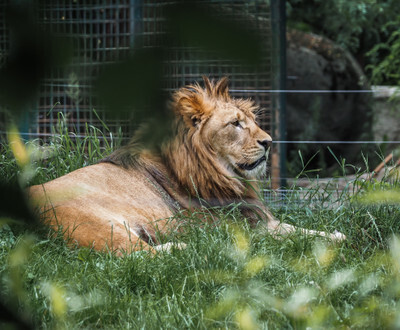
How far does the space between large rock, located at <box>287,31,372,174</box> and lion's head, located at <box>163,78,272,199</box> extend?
18.8 feet

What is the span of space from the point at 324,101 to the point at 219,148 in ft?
20.5

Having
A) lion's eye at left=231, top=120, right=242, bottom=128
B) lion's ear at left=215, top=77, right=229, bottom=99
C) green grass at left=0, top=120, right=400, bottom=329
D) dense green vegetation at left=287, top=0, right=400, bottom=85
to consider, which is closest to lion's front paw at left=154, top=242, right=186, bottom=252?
green grass at left=0, top=120, right=400, bottom=329

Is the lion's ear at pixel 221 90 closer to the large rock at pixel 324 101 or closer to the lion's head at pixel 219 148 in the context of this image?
the lion's head at pixel 219 148

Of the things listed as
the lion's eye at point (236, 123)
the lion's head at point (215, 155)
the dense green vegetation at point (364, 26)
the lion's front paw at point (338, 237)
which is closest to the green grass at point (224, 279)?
the lion's front paw at point (338, 237)

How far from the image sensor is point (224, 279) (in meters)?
2.72

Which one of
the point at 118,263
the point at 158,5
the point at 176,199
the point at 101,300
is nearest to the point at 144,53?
the point at 158,5

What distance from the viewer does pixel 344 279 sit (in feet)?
8.57

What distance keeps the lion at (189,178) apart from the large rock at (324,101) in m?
5.75

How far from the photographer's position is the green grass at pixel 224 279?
2.26 metres

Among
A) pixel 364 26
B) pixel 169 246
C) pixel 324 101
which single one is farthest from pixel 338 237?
pixel 364 26

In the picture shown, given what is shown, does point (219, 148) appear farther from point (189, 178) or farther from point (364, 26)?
point (364, 26)

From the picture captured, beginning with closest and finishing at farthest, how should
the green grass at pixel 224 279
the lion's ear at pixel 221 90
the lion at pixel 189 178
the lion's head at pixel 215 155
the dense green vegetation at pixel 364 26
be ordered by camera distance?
the green grass at pixel 224 279, the lion at pixel 189 178, the lion's head at pixel 215 155, the lion's ear at pixel 221 90, the dense green vegetation at pixel 364 26

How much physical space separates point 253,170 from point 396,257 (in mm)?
1420

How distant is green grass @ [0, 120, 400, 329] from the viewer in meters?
2.26
